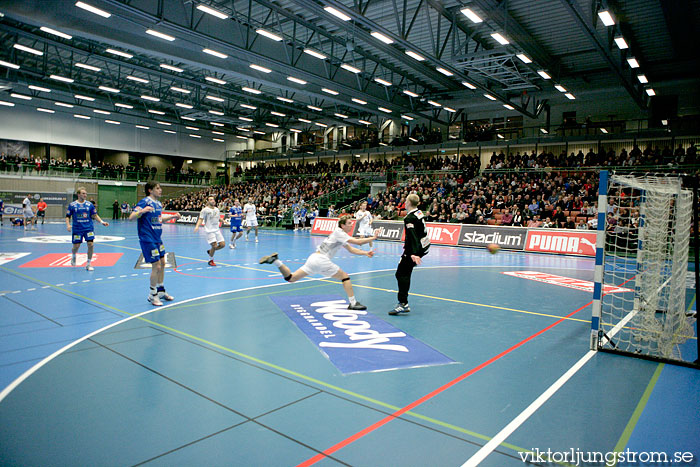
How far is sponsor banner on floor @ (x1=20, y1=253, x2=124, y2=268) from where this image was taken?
11798mm

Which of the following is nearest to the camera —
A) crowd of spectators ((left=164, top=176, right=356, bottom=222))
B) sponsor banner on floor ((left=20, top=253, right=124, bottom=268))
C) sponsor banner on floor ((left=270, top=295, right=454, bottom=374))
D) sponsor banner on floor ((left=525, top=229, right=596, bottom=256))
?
sponsor banner on floor ((left=270, top=295, right=454, bottom=374))

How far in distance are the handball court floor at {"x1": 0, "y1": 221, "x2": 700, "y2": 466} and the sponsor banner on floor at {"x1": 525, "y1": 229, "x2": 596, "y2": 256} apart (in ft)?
36.2

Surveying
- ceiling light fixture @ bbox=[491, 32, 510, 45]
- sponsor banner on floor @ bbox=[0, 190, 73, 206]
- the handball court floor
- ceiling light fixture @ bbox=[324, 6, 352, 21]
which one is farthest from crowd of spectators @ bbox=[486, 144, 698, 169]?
sponsor banner on floor @ bbox=[0, 190, 73, 206]

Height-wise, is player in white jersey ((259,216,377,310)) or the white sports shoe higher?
player in white jersey ((259,216,377,310))

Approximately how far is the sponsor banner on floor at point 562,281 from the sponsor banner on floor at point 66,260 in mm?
12387

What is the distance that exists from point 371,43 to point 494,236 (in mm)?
11481

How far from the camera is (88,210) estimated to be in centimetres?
1162

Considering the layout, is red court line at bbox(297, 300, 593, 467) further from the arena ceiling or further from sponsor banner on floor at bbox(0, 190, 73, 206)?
sponsor banner on floor at bbox(0, 190, 73, 206)

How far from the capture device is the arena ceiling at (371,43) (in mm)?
17062

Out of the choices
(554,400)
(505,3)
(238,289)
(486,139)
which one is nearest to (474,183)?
(486,139)

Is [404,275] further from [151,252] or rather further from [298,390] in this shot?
[151,252]

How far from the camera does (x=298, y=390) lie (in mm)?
4098

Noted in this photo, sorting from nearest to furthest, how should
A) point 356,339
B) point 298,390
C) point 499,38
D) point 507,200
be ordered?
point 298,390 → point 356,339 → point 499,38 → point 507,200

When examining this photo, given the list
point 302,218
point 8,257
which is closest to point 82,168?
point 302,218
